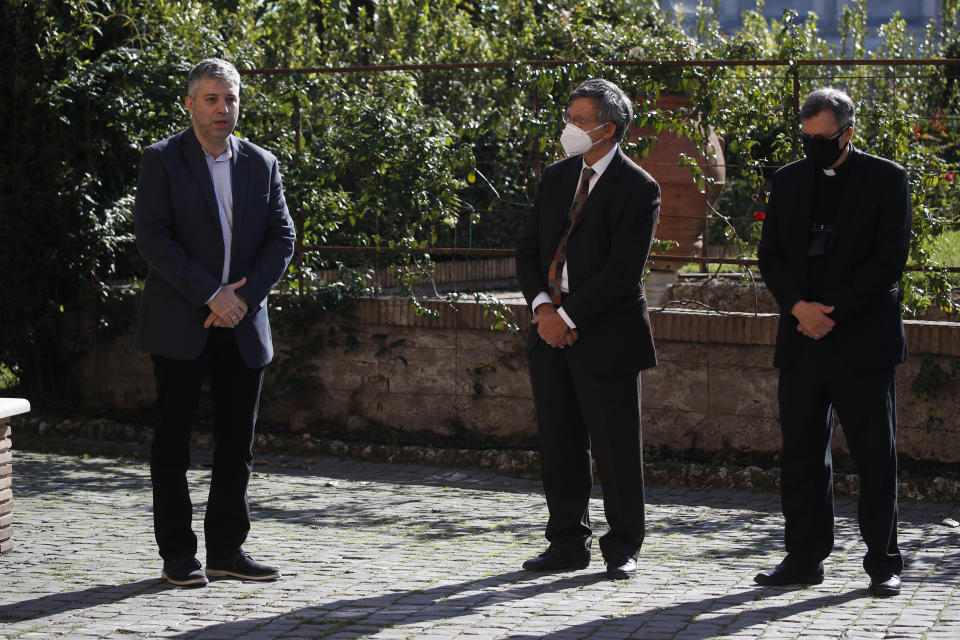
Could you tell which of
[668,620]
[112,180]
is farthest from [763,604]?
[112,180]

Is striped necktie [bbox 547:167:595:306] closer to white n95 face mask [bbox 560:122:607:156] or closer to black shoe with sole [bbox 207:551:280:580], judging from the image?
white n95 face mask [bbox 560:122:607:156]

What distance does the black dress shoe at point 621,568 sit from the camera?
5488mm

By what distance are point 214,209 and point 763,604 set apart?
264 cm

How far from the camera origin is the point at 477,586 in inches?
213

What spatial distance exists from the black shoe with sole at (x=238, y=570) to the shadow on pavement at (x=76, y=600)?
0.67ft

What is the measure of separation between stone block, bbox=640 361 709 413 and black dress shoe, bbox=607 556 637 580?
295cm

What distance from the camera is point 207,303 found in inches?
208

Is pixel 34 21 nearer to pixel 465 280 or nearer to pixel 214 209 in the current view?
pixel 465 280

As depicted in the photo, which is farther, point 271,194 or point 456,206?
point 456,206

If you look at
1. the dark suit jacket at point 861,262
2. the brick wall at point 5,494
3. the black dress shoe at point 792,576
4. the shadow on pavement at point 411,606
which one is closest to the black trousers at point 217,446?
the shadow on pavement at point 411,606

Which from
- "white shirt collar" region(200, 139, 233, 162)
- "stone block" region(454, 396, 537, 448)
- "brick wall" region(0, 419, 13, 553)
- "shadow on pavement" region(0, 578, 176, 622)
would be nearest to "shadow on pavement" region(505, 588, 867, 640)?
"shadow on pavement" region(0, 578, 176, 622)

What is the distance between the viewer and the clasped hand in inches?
218

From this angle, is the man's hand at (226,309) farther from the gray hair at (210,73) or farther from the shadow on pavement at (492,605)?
the shadow on pavement at (492,605)

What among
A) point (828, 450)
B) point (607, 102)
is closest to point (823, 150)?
point (607, 102)
